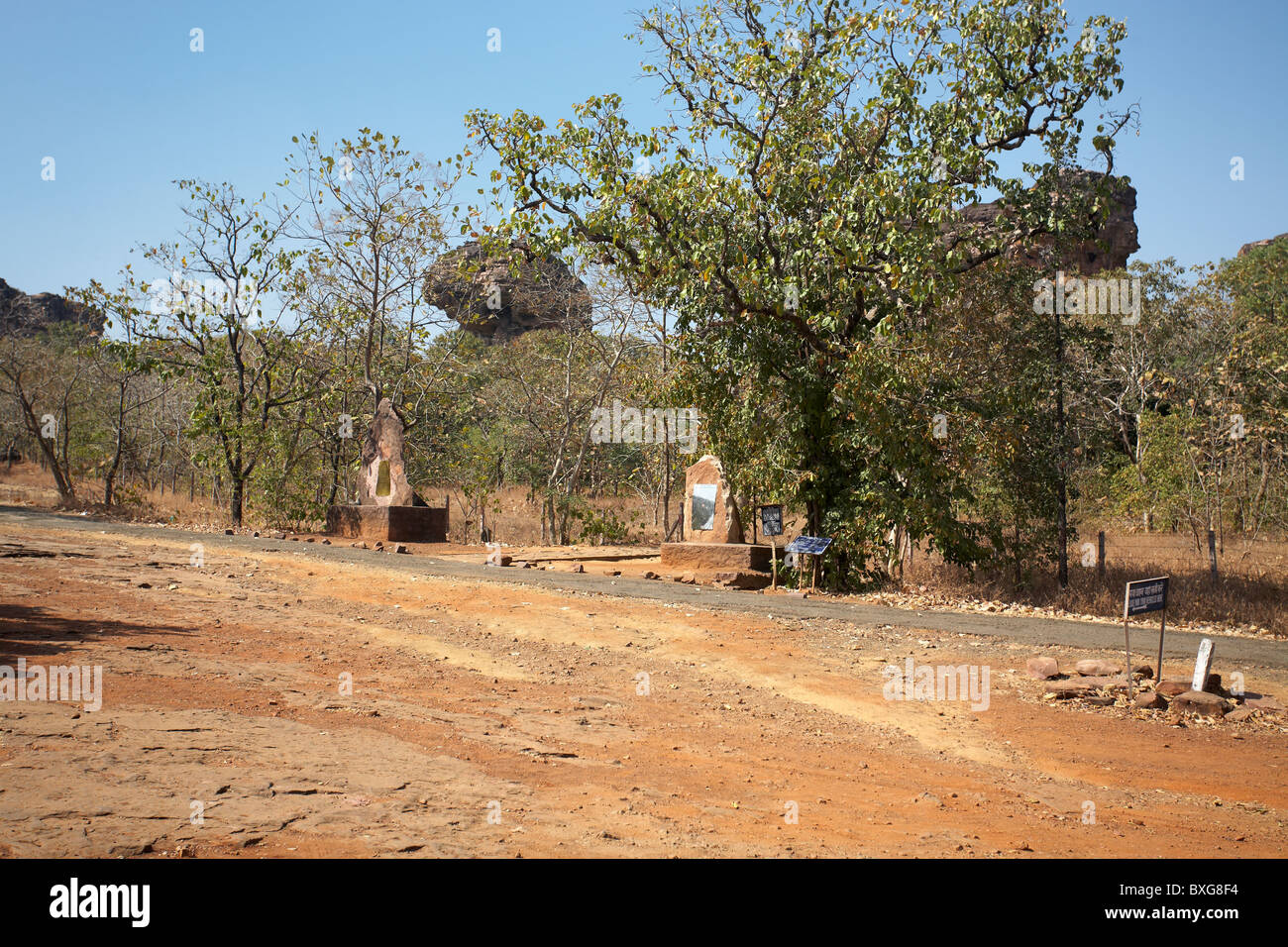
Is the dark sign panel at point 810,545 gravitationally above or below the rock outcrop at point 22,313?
below

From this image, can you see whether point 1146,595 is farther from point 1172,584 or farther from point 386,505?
point 386,505

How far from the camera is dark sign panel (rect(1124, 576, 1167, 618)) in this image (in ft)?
25.2

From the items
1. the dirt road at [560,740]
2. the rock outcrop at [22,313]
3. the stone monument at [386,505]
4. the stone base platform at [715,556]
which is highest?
the rock outcrop at [22,313]

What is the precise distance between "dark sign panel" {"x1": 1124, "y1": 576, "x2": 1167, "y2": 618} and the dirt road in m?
0.92

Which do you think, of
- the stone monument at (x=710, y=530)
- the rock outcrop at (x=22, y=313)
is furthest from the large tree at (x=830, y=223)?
the rock outcrop at (x=22, y=313)

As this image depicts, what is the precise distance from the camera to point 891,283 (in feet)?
41.5

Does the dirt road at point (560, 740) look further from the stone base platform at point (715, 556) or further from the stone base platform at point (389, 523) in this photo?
the stone base platform at point (389, 523)

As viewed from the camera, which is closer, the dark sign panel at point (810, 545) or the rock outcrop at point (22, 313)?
the dark sign panel at point (810, 545)

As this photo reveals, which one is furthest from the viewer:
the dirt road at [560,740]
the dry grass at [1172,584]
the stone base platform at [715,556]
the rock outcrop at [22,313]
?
the rock outcrop at [22,313]

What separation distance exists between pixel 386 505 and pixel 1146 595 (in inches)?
548

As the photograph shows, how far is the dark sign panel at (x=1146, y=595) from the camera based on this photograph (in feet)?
25.2

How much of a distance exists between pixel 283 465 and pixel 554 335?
821cm
